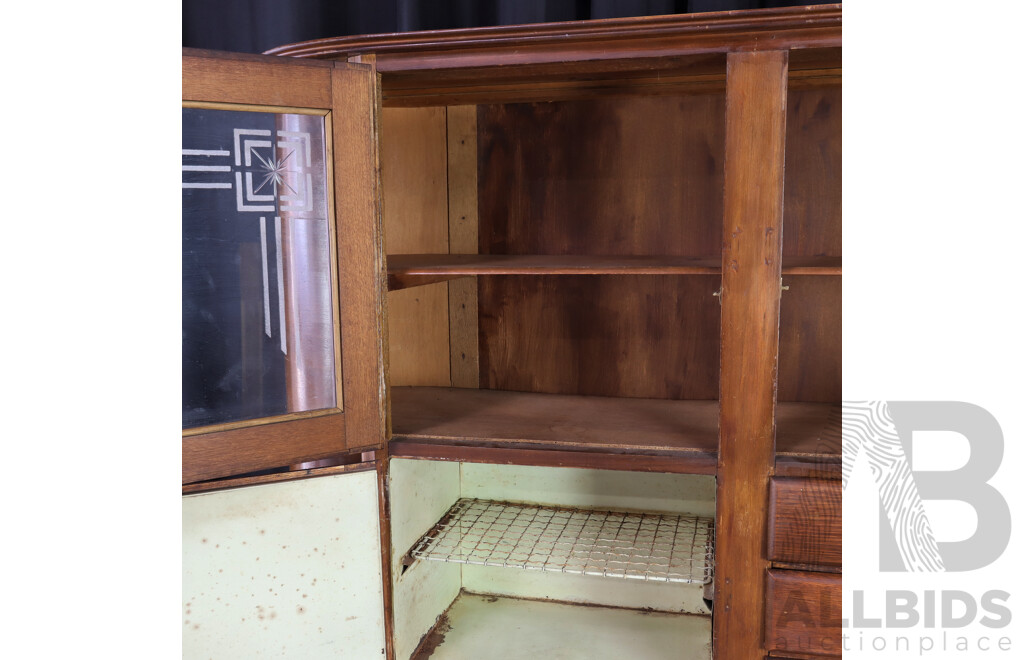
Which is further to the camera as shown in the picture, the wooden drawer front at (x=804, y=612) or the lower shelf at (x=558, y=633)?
the lower shelf at (x=558, y=633)

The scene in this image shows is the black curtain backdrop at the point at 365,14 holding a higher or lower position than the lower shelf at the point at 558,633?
higher

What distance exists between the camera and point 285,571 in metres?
1.40

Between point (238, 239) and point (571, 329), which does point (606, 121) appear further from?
point (238, 239)

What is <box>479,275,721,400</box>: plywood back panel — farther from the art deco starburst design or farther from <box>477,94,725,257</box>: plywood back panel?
the art deco starburst design

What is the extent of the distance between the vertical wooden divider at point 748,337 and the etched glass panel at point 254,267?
2.30 feet

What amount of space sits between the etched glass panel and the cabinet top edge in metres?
0.18

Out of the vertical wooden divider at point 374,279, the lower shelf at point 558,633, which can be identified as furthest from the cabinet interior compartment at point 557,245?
the lower shelf at point 558,633

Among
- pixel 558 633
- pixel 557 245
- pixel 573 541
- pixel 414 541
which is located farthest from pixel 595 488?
pixel 557 245

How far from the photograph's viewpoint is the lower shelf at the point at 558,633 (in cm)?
171

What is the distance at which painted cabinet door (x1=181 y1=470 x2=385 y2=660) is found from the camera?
53.0 inches

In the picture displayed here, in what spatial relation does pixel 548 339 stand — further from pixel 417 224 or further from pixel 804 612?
pixel 804 612

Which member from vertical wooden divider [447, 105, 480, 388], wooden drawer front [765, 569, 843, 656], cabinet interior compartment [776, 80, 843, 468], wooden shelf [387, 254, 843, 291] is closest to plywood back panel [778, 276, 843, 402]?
cabinet interior compartment [776, 80, 843, 468]

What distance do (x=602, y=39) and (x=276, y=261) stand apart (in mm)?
675

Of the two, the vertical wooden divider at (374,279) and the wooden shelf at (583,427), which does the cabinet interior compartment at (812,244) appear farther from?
the vertical wooden divider at (374,279)
